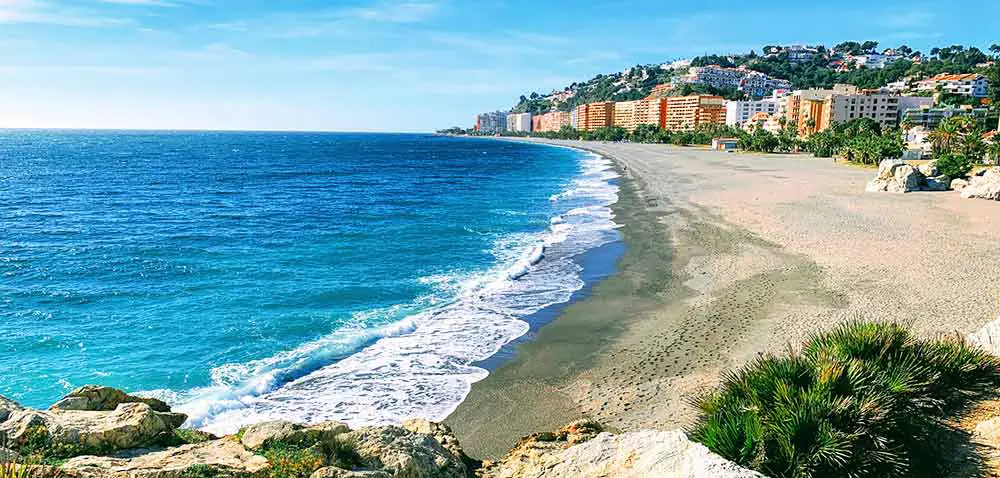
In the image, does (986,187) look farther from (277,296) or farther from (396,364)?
(277,296)

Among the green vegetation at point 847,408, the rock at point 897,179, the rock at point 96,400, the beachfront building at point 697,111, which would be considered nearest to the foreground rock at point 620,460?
the green vegetation at point 847,408

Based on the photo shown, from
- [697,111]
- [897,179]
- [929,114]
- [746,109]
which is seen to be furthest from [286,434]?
[697,111]

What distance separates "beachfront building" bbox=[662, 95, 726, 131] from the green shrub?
131m

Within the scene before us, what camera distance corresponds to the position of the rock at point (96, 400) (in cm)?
822

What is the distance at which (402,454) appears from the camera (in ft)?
24.1

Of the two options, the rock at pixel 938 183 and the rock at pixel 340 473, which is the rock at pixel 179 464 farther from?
the rock at pixel 938 183

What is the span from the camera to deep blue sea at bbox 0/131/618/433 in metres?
14.5

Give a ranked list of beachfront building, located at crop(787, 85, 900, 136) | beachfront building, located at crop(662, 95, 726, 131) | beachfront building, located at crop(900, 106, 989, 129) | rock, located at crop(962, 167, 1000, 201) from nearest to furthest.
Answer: rock, located at crop(962, 167, 1000, 201) → beachfront building, located at crop(900, 106, 989, 129) → beachfront building, located at crop(787, 85, 900, 136) → beachfront building, located at crop(662, 95, 726, 131)

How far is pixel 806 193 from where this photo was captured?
4553 centimetres

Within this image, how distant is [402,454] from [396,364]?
27.5 feet

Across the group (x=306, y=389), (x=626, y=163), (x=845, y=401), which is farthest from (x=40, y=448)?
(x=626, y=163)

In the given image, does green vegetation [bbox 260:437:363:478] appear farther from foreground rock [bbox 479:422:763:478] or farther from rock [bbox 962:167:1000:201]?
rock [bbox 962:167:1000:201]

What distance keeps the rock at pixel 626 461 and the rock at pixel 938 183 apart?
162ft

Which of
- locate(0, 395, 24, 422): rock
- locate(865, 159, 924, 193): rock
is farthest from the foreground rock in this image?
locate(865, 159, 924, 193): rock
